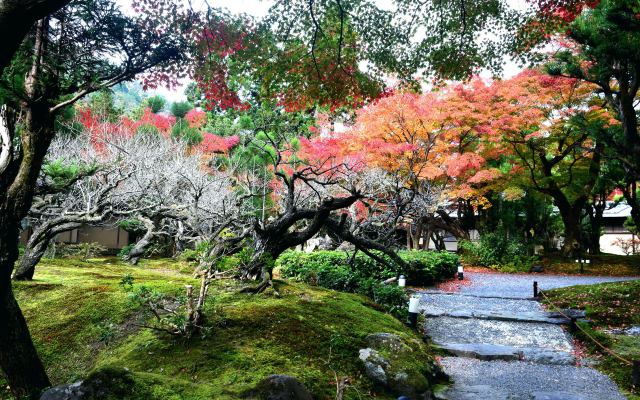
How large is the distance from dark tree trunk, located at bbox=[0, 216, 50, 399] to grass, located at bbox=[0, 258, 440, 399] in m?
0.55

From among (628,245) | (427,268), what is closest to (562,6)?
(427,268)

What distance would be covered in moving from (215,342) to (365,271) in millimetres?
7600

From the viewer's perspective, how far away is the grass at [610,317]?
20.8 ft

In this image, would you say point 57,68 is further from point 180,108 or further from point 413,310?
point 180,108

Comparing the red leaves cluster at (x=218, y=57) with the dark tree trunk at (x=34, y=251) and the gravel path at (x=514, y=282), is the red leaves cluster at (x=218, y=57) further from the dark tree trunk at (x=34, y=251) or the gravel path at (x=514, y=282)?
the gravel path at (x=514, y=282)

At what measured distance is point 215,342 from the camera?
14.1 feet

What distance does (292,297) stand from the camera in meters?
6.23

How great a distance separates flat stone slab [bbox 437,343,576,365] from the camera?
6.82m

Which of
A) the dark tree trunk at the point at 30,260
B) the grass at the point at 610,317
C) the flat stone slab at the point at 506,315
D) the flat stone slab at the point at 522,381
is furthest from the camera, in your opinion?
the flat stone slab at the point at 506,315

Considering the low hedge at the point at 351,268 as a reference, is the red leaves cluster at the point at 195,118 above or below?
above

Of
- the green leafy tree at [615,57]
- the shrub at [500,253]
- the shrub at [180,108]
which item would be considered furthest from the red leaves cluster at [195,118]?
the green leafy tree at [615,57]

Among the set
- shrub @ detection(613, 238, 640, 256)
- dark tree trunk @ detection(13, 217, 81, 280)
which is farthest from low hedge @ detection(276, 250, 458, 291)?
shrub @ detection(613, 238, 640, 256)

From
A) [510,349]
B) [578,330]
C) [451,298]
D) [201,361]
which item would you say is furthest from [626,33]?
[201,361]

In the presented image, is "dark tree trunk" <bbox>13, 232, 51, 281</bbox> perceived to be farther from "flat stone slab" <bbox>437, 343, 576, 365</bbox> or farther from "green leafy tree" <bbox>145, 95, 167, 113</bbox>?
"green leafy tree" <bbox>145, 95, 167, 113</bbox>
